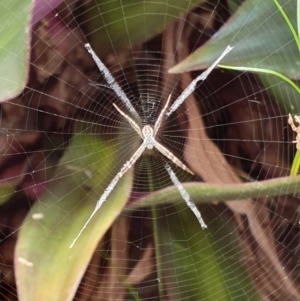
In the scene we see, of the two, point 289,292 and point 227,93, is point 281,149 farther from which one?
point 289,292

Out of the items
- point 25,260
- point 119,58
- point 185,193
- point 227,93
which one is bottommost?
point 25,260

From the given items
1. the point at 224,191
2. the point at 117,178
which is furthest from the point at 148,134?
the point at 224,191

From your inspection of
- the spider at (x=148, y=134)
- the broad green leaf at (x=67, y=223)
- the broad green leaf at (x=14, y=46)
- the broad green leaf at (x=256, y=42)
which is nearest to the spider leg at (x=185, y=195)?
the spider at (x=148, y=134)

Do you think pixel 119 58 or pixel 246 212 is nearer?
pixel 119 58

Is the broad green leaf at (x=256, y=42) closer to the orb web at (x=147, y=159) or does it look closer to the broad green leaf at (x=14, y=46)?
the orb web at (x=147, y=159)

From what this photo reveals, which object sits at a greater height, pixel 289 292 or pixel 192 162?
pixel 192 162

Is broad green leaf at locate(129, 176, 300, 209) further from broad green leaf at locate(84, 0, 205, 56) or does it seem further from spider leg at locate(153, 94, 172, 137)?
broad green leaf at locate(84, 0, 205, 56)

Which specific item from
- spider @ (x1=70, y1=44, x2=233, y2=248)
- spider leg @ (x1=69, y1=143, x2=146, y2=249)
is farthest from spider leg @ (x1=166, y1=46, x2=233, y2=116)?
spider leg @ (x1=69, y1=143, x2=146, y2=249)

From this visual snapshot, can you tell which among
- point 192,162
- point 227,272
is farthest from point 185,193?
point 227,272
